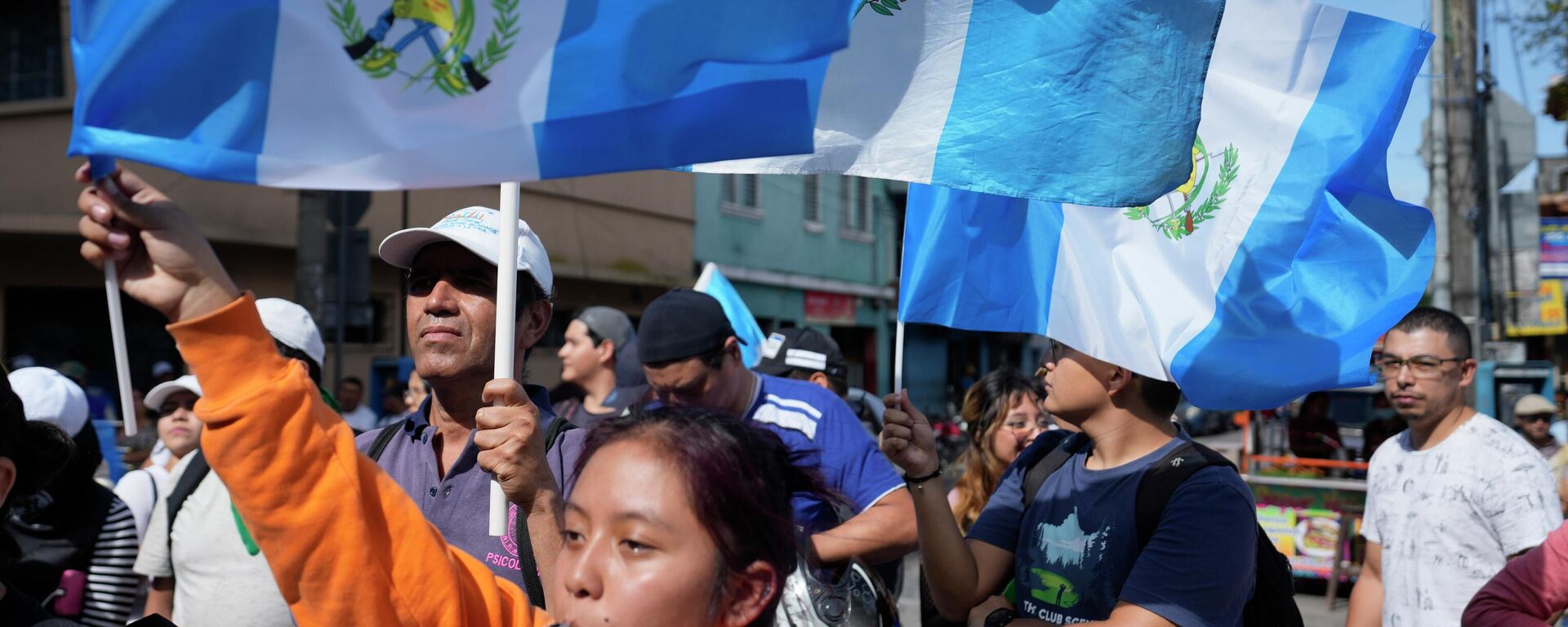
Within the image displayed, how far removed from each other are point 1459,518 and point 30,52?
15.5 meters

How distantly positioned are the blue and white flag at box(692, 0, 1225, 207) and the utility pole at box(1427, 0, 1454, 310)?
949cm

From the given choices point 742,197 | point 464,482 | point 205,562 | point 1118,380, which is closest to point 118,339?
point 464,482

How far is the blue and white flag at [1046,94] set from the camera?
2.37 m

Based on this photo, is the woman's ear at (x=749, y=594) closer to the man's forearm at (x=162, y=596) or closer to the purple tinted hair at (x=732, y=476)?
the purple tinted hair at (x=732, y=476)

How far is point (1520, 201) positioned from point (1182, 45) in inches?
412

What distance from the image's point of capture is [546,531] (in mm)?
2102

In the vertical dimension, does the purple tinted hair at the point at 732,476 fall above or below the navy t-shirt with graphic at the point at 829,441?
above

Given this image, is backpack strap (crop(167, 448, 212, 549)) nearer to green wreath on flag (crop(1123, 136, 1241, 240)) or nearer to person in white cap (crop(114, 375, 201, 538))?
person in white cap (crop(114, 375, 201, 538))

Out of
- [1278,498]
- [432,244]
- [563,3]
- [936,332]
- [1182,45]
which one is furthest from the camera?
[936,332]

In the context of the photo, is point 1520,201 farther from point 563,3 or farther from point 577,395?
point 563,3

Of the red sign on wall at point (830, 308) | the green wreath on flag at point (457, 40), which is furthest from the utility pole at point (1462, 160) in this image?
the red sign on wall at point (830, 308)

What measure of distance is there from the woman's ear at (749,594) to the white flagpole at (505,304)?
0.54 m

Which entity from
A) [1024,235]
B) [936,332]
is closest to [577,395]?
[1024,235]

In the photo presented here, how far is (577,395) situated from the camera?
7.49 meters
